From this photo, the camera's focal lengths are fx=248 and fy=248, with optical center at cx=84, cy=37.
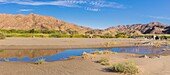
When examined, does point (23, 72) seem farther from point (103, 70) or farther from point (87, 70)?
point (103, 70)

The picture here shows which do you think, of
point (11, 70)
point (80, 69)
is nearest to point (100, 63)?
point (80, 69)

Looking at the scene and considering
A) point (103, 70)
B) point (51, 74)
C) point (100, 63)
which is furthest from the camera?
point (100, 63)

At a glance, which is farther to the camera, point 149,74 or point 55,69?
point 55,69

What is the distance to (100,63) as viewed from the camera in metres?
18.1

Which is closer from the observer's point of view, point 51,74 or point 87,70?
point 51,74

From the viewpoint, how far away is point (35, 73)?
14195mm

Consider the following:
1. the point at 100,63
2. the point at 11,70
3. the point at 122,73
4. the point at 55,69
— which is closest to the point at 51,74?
the point at 55,69

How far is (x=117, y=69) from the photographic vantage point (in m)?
14.6

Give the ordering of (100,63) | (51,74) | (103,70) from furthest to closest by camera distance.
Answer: (100,63), (103,70), (51,74)

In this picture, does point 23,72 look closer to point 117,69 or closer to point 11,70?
point 11,70

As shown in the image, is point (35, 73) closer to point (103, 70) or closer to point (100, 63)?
point (103, 70)

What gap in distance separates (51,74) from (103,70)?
329 cm

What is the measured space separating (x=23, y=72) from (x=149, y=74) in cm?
737

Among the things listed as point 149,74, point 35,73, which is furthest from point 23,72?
point 149,74
